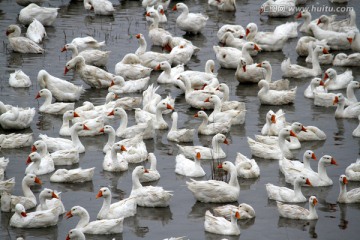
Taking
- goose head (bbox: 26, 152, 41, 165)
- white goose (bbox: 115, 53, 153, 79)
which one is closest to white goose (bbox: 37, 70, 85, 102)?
white goose (bbox: 115, 53, 153, 79)

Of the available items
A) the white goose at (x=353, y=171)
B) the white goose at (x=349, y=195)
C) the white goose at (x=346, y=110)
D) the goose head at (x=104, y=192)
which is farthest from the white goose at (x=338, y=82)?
the goose head at (x=104, y=192)

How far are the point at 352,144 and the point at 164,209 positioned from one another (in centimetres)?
615

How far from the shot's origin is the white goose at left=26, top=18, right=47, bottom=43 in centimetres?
3156

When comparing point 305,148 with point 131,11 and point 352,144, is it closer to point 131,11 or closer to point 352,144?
point 352,144

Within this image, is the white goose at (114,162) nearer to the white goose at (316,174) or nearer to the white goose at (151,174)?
the white goose at (151,174)

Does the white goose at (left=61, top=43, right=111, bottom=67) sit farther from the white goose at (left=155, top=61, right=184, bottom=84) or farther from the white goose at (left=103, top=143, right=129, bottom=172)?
the white goose at (left=103, top=143, right=129, bottom=172)

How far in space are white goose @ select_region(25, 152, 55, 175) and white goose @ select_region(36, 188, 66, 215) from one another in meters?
1.79

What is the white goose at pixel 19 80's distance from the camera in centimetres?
2666

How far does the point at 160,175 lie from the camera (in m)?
20.5

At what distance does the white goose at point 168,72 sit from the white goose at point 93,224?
9.90 meters

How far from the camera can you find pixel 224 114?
23844 mm

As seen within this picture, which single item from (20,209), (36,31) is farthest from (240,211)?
(36,31)

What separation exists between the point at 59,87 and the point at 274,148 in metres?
7.04

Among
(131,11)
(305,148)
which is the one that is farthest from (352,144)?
(131,11)
